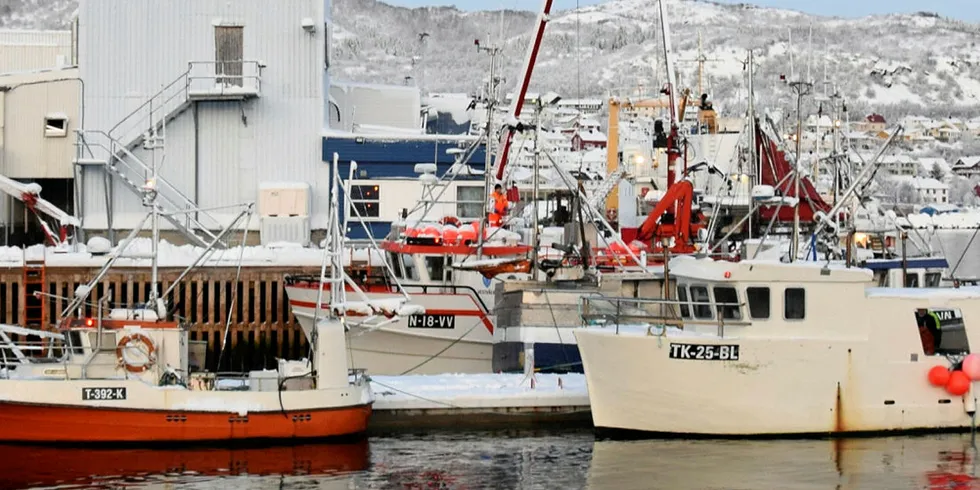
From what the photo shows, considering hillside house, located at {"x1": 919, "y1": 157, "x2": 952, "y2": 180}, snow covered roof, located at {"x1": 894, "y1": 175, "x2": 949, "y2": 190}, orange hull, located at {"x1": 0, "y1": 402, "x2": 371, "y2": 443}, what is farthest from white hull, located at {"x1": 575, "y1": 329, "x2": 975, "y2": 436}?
hillside house, located at {"x1": 919, "y1": 157, "x2": 952, "y2": 180}

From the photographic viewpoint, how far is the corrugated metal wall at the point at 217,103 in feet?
137

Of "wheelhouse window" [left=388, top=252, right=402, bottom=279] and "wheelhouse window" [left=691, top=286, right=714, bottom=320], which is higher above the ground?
"wheelhouse window" [left=388, top=252, right=402, bottom=279]

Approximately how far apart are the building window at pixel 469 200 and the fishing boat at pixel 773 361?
1560 centimetres

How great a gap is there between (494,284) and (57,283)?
859cm

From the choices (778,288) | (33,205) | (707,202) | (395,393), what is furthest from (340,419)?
(707,202)

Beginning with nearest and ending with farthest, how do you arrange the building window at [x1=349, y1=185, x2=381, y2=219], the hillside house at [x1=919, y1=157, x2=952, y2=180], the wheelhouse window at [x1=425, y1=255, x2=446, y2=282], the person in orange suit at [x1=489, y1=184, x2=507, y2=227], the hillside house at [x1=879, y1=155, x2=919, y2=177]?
the wheelhouse window at [x1=425, y1=255, x2=446, y2=282] < the person in orange suit at [x1=489, y1=184, x2=507, y2=227] < the building window at [x1=349, y1=185, x2=381, y2=219] < the hillside house at [x1=879, y1=155, x2=919, y2=177] < the hillside house at [x1=919, y1=157, x2=952, y2=180]

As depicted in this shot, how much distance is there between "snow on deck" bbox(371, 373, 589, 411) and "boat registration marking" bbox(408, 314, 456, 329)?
13.4 ft

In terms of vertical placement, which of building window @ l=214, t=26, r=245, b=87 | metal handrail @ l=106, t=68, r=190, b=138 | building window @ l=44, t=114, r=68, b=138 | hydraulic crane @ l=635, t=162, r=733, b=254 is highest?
building window @ l=214, t=26, r=245, b=87

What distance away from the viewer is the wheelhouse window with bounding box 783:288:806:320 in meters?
25.8

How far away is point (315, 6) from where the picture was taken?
138 ft

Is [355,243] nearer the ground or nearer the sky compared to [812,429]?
nearer the sky

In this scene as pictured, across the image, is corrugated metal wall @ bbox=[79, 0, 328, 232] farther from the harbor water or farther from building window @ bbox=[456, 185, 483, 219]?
the harbor water

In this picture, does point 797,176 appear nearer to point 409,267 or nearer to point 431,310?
point 431,310

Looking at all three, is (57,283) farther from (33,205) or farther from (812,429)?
(812,429)
